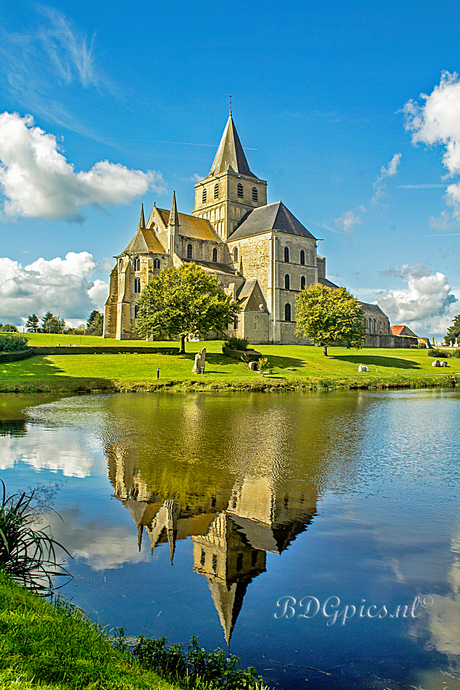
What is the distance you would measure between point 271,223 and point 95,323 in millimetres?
50117

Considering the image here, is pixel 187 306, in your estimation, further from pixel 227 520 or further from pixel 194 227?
pixel 227 520

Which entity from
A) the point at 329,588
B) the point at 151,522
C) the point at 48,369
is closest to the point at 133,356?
the point at 48,369

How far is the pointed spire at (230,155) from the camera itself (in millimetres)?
71062

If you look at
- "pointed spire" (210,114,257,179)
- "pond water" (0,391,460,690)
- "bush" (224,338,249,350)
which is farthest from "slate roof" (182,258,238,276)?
"pond water" (0,391,460,690)

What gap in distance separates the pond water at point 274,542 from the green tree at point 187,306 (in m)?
27.0

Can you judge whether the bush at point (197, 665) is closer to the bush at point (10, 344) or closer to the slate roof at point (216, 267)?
the bush at point (10, 344)

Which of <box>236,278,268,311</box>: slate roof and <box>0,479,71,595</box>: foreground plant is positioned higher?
<box>236,278,268,311</box>: slate roof

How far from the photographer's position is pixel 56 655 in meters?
3.39

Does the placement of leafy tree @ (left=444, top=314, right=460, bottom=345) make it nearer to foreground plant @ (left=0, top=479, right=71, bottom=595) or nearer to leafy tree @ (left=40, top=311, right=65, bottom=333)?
leafy tree @ (left=40, top=311, right=65, bottom=333)

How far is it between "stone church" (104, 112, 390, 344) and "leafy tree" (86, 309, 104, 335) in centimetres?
3458

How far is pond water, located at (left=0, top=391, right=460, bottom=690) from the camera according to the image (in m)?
4.26

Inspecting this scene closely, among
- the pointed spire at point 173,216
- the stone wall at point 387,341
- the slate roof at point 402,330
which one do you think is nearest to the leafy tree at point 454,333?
the slate roof at point 402,330

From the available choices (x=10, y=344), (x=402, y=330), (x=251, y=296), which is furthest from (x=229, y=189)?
(x=402, y=330)

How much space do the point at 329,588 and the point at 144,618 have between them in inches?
77.3
